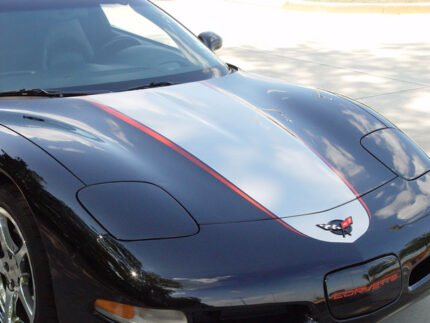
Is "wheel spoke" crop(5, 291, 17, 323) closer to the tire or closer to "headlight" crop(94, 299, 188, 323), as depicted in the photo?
the tire

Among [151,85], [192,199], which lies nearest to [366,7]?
[151,85]

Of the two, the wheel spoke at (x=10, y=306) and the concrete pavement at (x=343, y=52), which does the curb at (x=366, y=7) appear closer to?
the concrete pavement at (x=343, y=52)

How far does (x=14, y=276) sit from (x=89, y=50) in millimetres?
1435

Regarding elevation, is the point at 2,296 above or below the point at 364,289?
above

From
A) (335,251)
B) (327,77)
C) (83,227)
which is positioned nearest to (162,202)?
(83,227)

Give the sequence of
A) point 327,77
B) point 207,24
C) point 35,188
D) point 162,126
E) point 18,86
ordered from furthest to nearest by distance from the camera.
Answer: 1. point 207,24
2. point 327,77
3. point 18,86
4. point 162,126
5. point 35,188

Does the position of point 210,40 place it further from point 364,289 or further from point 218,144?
point 364,289

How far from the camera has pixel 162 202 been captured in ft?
8.09

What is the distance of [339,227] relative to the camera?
248 centimetres

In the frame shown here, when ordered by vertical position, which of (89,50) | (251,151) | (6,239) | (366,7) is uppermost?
(366,7)

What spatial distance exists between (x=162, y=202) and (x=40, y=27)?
1.62 meters

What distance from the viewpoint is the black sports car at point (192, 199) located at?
2.24m

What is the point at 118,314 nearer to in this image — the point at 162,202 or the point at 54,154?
the point at 162,202

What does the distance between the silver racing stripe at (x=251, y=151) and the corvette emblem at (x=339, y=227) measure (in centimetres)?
2
